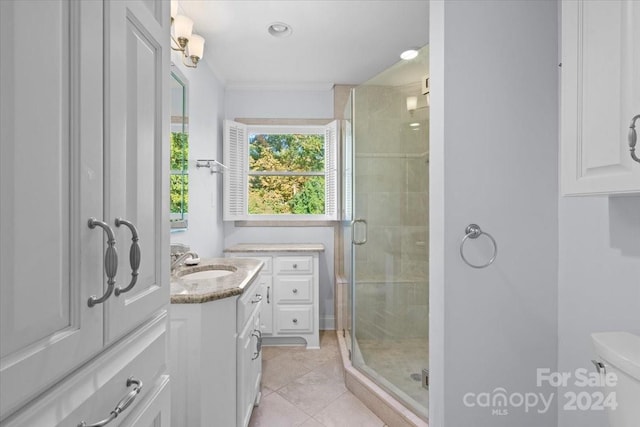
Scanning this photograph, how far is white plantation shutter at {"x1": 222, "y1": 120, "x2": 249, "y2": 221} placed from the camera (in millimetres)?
3086

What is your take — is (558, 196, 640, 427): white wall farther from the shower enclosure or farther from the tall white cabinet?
the tall white cabinet

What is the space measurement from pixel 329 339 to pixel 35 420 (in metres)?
2.80

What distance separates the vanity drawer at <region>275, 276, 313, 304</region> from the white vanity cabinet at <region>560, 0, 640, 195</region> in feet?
7.19

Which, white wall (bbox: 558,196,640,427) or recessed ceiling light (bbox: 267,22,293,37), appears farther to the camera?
recessed ceiling light (bbox: 267,22,293,37)

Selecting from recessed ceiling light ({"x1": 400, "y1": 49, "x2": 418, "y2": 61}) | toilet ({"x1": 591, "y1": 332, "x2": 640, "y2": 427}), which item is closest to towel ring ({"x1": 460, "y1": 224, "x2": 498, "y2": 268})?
toilet ({"x1": 591, "y1": 332, "x2": 640, "y2": 427})

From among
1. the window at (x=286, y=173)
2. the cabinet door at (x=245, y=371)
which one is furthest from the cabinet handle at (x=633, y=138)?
the window at (x=286, y=173)

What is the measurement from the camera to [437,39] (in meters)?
1.33

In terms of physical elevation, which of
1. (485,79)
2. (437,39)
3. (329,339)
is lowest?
(329,339)

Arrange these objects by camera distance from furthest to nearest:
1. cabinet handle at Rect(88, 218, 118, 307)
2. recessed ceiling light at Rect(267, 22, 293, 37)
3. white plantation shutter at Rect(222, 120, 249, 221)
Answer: white plantation shutter at Rect(222, 120, 249, 221) < recessed ceiling light at Rect(267, 22, 293, 37) < cabinet handle at Rect(88, 218, 118, 307)

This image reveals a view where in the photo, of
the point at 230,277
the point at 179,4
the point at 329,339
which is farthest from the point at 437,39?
the point at 329,339

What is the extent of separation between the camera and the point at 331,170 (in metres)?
3.23

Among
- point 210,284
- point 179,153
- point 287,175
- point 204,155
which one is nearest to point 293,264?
point 287,175

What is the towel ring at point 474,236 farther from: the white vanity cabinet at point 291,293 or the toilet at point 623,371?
the white vanity cabinet at point 291,293

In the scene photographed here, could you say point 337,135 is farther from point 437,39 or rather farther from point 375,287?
point 437,39
